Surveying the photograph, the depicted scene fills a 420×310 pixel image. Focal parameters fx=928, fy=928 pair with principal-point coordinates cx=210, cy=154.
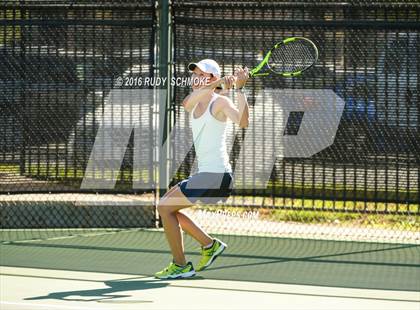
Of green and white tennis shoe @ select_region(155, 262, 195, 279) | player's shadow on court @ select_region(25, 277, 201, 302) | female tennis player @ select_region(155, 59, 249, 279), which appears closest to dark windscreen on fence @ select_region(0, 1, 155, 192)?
female tennis player @ select_region(155, 59, 249, 279)

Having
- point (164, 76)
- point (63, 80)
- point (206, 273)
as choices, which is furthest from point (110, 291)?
point (63, 80)

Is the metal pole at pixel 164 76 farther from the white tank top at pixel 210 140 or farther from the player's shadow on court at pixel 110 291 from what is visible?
the player's shadow on court at pixel 110 291

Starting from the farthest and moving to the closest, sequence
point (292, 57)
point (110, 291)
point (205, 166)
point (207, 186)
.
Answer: point (292, 57)
point (205, 166)
point (207, 186)
point (110, 291)

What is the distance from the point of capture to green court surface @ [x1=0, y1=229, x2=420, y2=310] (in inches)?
260

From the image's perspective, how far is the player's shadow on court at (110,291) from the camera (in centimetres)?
669

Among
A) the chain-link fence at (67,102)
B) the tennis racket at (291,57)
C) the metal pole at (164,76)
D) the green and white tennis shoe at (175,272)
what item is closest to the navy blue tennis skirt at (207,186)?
the green and white tennis shoe at (175,272)

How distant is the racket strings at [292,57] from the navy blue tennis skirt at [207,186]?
147 centimetres

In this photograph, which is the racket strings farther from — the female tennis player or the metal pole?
the metal pole

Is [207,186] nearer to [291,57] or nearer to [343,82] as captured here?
[291,57]

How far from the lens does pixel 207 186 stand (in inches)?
284

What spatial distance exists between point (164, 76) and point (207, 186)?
259 centimetres

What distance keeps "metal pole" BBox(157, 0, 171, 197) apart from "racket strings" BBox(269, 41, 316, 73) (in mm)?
1529

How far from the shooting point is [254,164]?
9406 millimetres

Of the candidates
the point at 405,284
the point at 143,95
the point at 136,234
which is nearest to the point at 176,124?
the point at 143,95
